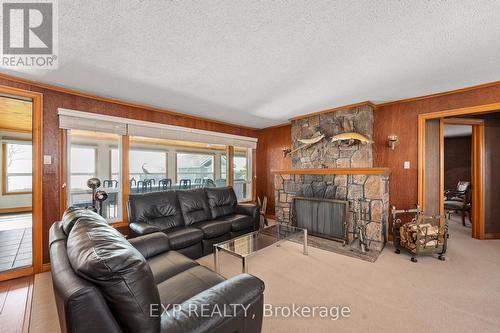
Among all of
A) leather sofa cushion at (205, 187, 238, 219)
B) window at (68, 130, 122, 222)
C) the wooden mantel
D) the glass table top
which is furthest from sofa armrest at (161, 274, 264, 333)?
window at (68, 130, 122, 222)

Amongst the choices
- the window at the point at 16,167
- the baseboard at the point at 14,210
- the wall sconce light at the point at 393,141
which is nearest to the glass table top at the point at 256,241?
the wall sconce light at the point at 393,141

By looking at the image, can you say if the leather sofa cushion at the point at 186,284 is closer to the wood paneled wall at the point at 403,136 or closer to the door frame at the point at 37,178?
the door frame at the point at 37,178

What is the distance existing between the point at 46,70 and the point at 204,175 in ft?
16.5

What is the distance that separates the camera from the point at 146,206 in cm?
306

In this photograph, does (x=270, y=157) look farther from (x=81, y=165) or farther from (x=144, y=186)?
(x=81, y=165)

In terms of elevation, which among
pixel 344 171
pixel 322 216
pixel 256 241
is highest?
pixel 344 171

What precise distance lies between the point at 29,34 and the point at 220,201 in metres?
3.05

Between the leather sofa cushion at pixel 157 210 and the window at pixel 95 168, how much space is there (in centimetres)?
78

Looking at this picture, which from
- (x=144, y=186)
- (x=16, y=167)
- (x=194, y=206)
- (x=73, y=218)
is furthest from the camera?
(x=16, y=167)

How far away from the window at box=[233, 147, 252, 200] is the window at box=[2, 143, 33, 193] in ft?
18.9

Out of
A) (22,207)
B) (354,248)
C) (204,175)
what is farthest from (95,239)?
(22,207)

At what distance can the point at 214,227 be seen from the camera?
10.3 feet

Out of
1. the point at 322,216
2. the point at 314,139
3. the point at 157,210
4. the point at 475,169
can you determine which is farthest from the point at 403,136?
the point at 157,210

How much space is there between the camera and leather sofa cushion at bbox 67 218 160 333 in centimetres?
82
